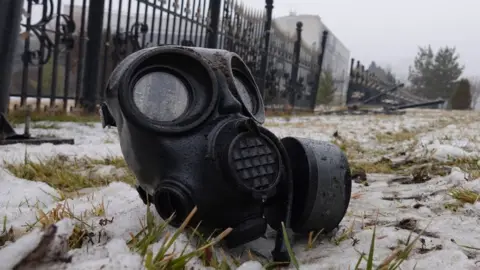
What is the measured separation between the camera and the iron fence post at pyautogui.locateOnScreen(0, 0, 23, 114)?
2686 mm

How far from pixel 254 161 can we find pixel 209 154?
0.11 metres

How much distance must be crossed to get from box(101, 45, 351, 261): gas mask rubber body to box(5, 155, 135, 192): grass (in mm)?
786

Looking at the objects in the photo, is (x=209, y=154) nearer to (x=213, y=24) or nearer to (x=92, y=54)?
(x=92, y=54)

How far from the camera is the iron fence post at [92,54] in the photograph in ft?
16.2

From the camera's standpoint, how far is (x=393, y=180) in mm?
2244

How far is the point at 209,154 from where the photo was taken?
105 cm

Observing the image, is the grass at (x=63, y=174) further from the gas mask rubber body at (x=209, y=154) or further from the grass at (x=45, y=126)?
the grass at (x=45, y=126)

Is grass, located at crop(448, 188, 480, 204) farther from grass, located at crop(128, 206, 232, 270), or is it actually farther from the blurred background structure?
the blurred background structure

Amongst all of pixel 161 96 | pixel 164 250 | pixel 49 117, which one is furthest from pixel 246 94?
pixel 49 117

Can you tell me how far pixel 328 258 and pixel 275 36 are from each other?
1016 centimetres

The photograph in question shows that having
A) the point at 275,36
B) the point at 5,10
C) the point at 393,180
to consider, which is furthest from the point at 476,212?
the point at 275,36

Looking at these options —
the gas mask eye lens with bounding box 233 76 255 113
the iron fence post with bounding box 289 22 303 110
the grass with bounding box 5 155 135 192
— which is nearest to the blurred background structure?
the iron fence post with bounding box 289 22 303 110

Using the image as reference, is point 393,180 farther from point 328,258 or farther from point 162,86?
point 162,86

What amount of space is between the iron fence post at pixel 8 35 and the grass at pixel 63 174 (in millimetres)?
827
